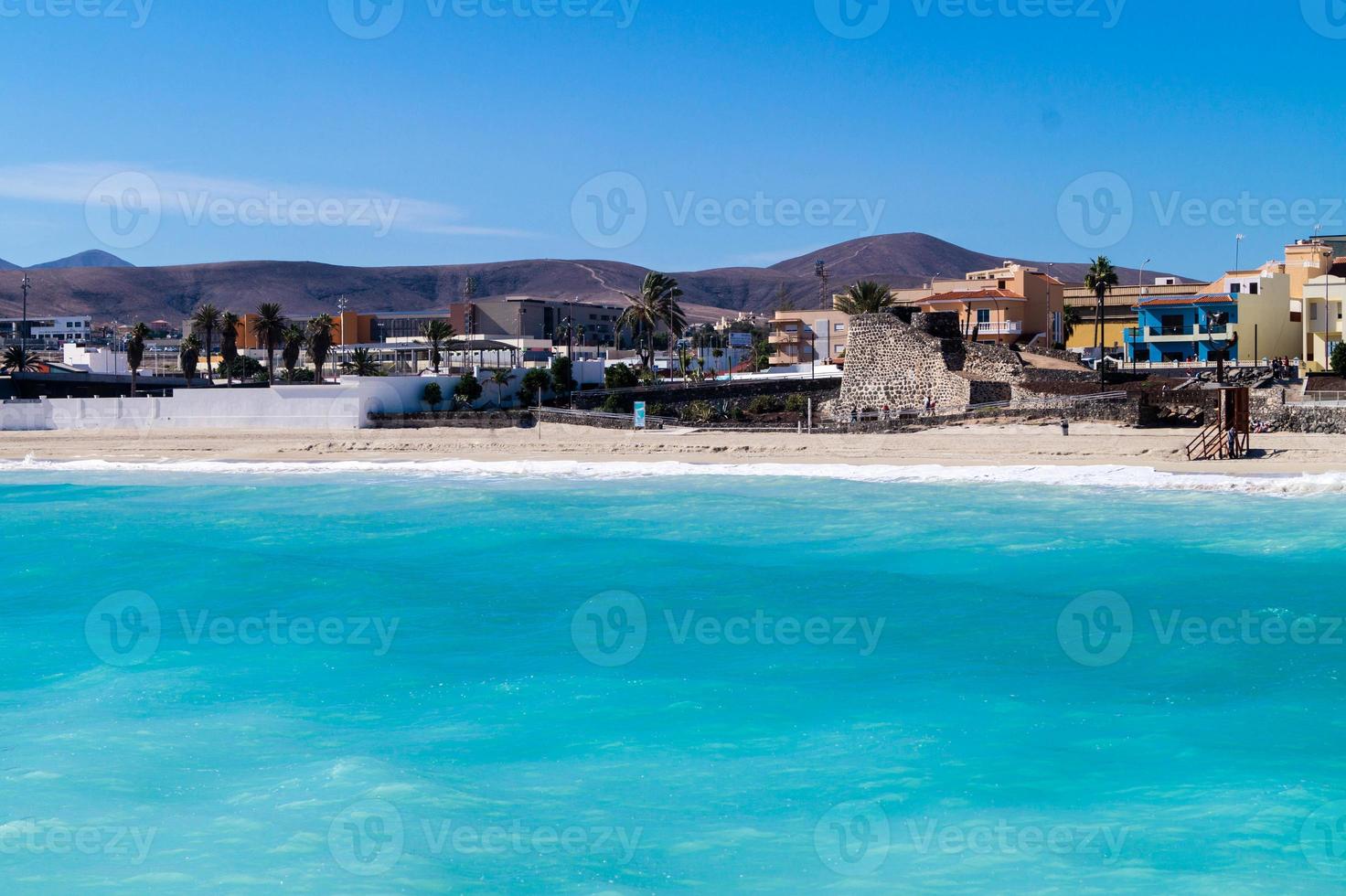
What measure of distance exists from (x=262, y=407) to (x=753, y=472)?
67.3 feet

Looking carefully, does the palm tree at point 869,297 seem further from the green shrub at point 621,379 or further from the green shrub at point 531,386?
the green shrub at point 531,386

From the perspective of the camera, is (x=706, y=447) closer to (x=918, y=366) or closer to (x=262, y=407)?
(x=918, y=366)

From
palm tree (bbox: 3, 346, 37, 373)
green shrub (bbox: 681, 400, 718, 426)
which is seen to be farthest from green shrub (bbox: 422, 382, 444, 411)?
palm tree (bbox: 3, 346, 37, 373)

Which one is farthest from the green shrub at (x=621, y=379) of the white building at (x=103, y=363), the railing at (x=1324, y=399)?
the white building at (x=103, y=363)

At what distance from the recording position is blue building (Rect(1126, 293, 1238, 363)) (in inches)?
2100

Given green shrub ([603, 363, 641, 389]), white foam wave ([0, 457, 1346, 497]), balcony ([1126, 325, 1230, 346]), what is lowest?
white foam wave ([0, 457, 1346, 497])

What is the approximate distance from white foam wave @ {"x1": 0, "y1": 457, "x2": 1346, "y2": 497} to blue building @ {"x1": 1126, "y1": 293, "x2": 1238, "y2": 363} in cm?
2589

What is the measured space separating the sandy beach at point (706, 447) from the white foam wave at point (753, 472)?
2.95 ft

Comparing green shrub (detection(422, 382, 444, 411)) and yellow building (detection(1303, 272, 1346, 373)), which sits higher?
yellow building (detection(1303, 272, 1346, 373))

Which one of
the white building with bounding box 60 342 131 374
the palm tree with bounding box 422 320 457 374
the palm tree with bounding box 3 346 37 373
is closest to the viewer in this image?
the palm tree with bounding box 422 320 457 374

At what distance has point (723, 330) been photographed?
118 meters

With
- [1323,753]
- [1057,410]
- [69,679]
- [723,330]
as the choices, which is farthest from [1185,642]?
[723,330]

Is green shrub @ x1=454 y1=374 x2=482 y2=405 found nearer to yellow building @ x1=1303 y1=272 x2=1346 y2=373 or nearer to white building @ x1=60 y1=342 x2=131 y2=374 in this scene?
white building @ x1=60 y1=342 x2=131 y2=374

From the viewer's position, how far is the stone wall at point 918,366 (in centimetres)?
4041
